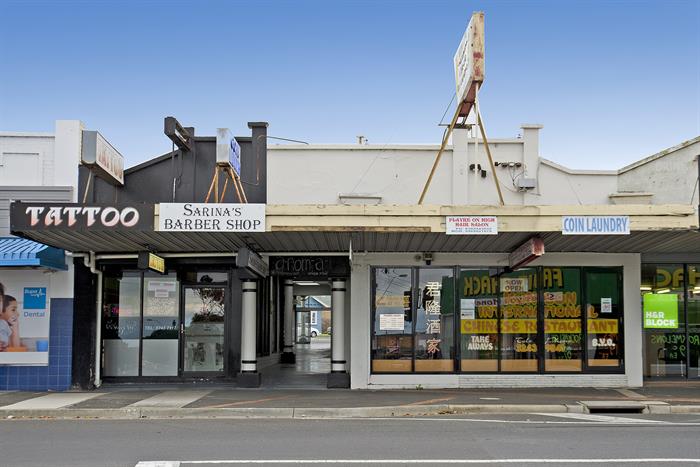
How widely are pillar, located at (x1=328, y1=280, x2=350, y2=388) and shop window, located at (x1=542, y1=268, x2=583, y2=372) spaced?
4568 mm

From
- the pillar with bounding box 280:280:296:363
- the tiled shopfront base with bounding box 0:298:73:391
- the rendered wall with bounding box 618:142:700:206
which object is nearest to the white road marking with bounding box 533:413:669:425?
the rendered wall with bounding box 618:142:700:206

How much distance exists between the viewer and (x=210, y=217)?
1349cm

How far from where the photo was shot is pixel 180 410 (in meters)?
13.2

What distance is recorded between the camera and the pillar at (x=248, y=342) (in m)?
16.9

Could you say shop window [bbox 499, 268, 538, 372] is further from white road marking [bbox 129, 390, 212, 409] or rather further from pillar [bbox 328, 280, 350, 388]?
white road marking [bbox 129, 390, 212, 409]

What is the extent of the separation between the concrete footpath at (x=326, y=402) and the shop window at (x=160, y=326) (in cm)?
103

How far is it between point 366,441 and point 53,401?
732cm

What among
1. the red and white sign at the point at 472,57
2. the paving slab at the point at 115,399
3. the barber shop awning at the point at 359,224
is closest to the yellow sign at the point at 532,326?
the barber shop awning at the point at 359,224

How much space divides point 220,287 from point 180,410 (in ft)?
15.9

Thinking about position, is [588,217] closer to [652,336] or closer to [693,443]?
[693,443]

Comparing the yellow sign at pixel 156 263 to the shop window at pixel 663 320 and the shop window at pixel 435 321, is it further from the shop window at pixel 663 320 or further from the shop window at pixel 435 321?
the shop window at pixel 663 320

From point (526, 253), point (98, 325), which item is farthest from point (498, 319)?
point (98, 325)

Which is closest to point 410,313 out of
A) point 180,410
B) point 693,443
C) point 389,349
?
point 389,349

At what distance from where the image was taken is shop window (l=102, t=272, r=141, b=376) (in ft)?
57.2
